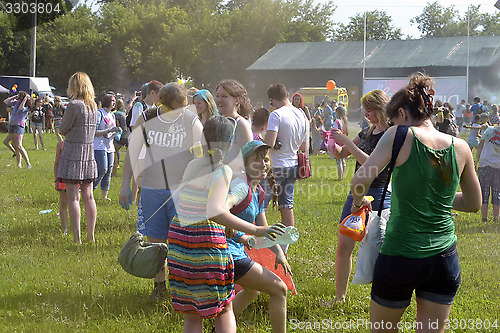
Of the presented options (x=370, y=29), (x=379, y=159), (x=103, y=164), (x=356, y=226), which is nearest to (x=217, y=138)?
(x=379, y=159)

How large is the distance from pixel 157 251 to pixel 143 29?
60.1m

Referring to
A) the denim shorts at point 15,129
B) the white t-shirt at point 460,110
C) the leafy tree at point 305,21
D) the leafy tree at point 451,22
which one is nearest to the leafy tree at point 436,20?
the leafy tree at point 451,22

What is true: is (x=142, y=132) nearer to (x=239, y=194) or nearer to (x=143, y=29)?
(x=239, y=194)

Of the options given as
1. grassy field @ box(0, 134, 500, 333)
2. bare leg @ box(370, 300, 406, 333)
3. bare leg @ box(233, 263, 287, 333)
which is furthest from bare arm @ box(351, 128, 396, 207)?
grassy field @ box(0, 134, 500, 333)

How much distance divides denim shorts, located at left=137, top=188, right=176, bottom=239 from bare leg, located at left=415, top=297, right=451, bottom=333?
102 inches

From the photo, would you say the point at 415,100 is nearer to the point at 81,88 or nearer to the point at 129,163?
the point at 129,163

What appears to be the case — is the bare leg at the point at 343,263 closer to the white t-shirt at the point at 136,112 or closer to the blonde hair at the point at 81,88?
the white t-shirt at the point at 136,112

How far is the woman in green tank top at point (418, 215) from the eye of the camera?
3256mm

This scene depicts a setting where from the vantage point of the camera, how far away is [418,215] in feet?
10.8

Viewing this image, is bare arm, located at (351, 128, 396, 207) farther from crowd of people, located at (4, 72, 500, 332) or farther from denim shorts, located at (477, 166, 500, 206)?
denim shorts, located at (477, 166, 500, 206)

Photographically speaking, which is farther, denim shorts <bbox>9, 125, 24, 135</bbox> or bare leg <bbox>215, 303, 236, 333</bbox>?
denim shorts <bbox>9, 125, 24, 135</bbox>

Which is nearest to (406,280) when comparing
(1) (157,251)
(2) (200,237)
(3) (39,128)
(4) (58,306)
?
(2) (200,237)

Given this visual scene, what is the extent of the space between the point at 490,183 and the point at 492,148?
61cm

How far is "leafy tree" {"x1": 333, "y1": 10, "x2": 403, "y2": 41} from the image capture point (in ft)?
274
